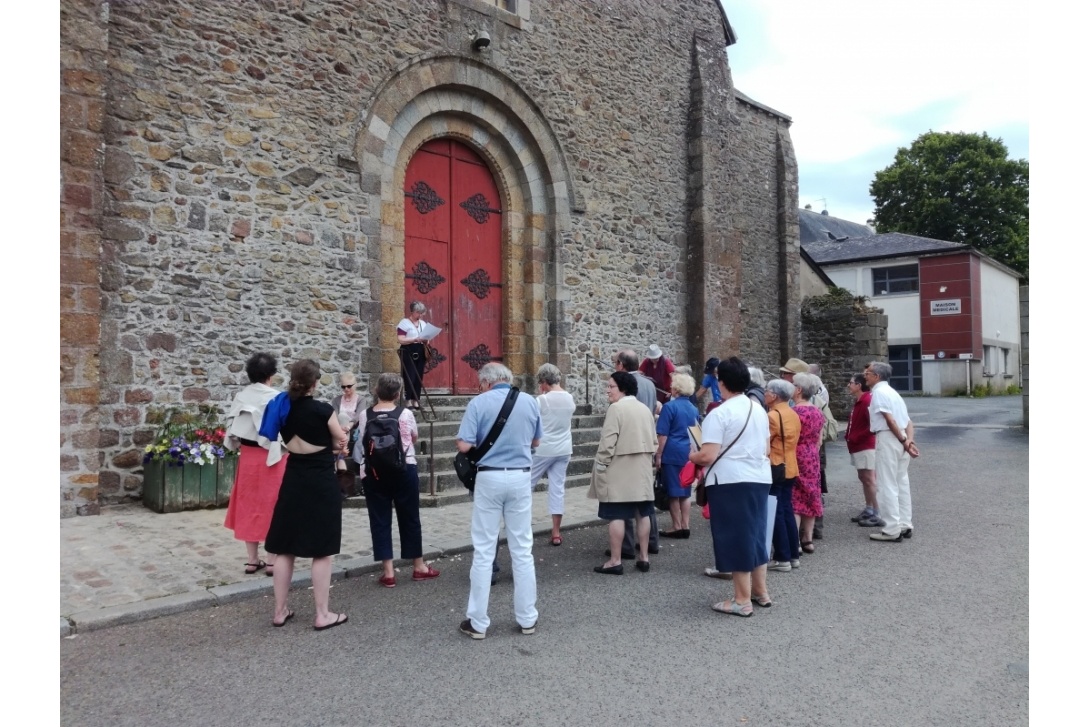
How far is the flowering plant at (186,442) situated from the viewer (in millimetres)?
7559

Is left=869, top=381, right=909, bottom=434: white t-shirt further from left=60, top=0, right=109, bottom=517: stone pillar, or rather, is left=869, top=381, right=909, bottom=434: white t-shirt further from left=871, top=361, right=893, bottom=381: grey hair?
left=60, top=0, right=109, bottom=517: stone pillar

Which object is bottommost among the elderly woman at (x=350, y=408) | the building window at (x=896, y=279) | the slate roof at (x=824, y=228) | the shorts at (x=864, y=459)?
the shorts at (x=864, y=459)

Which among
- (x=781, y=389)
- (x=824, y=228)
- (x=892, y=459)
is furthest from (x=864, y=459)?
(x=824, y=228)

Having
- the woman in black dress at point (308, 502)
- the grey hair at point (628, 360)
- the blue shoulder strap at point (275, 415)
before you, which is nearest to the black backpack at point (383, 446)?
the woman in black dress at point (308, 502)

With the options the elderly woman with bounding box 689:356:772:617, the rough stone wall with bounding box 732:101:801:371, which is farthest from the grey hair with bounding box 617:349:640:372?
the rough stone wall with bounding box 732:101:801:371

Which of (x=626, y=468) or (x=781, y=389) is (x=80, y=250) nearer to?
(x=626, y=468)

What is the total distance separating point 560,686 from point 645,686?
42cm

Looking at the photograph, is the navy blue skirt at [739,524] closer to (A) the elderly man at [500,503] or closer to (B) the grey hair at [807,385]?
(A) the elderly man at [500,503]

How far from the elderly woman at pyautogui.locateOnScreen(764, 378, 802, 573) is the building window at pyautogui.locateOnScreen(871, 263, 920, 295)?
92.4 feet

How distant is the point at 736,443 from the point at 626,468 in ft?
4.35

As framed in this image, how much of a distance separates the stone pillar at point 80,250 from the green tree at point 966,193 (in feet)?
122

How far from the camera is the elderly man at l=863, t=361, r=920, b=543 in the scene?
7.00 metres

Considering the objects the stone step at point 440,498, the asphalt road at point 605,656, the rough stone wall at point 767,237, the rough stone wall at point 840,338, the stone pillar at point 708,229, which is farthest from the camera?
the rough stone wall at point 840,338

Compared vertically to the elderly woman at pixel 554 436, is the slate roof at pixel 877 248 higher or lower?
higher
